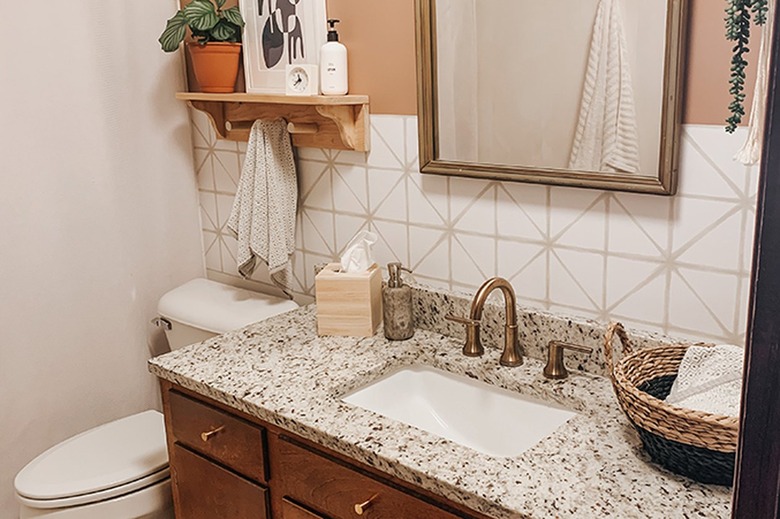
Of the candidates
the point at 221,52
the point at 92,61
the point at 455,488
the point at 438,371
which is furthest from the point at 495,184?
the point at 92,61

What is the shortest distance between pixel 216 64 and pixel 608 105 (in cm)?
108

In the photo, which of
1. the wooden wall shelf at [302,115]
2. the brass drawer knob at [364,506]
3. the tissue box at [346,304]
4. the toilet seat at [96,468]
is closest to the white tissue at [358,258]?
the tissue box at [346,304]

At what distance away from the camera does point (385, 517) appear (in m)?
1.31

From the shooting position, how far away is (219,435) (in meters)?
1.61

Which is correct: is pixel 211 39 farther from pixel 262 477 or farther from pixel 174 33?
pixel 262 477

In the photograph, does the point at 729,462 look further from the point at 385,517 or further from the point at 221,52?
the point at 221,52

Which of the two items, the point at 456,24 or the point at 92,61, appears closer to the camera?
the point at 456,24

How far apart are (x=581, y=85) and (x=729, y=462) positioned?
732 millimetres

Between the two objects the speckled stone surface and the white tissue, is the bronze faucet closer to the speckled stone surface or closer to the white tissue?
the speckled stone surface

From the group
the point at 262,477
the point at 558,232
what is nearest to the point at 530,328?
the point at 558,232

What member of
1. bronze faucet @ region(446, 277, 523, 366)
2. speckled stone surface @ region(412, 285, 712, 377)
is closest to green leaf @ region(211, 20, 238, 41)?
speckled stone surface @ region(412, 285, 712, 377)

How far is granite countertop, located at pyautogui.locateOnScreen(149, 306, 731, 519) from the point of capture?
3.67ft

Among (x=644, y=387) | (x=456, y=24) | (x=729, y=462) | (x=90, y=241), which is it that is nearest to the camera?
(x=729, y=462)

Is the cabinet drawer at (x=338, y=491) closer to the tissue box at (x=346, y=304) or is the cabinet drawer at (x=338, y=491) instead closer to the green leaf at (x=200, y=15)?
the tissue box at (x=346, y=304)
